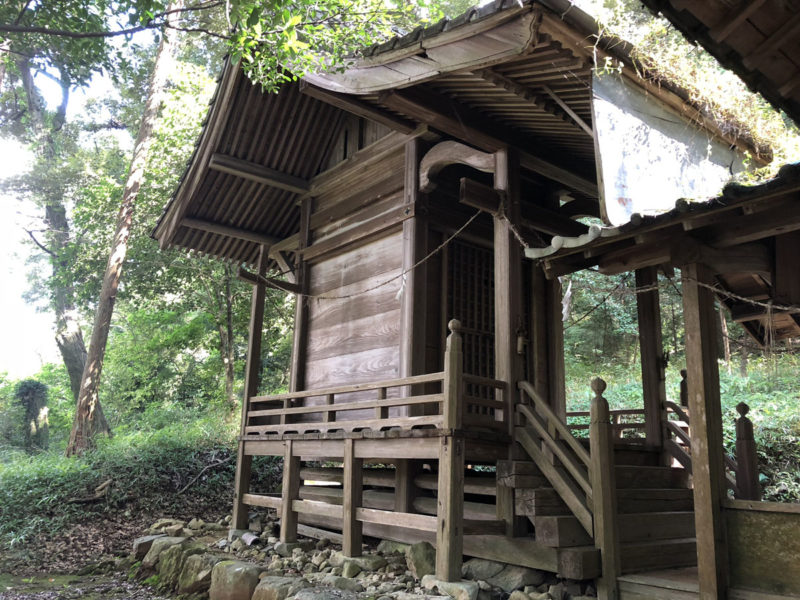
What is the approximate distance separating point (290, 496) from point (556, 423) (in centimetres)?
363

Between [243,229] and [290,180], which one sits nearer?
[290,180]

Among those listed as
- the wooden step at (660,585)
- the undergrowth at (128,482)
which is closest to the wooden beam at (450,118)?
the wooden step at (660,585)

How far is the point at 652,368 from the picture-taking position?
7340 millimetres

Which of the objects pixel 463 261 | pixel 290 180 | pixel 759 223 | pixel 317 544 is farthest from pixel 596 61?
pixel 317 544

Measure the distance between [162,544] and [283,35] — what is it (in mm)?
6068

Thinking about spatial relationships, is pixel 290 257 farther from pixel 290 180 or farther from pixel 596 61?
pixel 596 61

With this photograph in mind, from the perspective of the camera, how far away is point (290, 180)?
966cm

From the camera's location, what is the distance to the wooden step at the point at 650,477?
627 cm

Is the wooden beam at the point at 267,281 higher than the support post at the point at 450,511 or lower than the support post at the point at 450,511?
higher

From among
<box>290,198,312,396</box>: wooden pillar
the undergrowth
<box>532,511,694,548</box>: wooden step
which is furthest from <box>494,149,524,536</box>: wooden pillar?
the undergrowth

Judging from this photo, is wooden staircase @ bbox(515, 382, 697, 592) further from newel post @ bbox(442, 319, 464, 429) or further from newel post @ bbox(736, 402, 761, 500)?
newel post @ bbox(442, 319, 464, 429)

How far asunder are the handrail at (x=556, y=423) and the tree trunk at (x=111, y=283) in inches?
389

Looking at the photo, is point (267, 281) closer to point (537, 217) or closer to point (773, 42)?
point (537, 217)

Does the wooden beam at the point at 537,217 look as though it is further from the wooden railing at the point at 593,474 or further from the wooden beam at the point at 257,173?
the wooden beam at the point at 257,173
